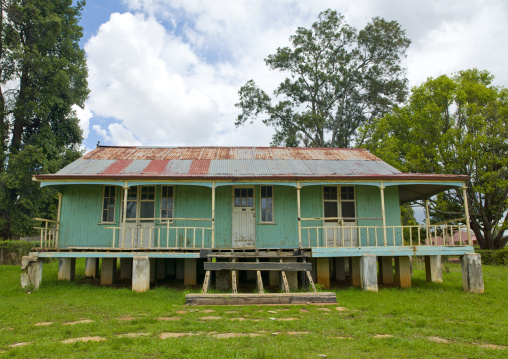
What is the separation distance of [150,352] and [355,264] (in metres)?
11.4

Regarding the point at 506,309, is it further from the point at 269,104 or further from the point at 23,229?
the point at 269,104

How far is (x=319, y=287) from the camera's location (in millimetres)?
14055

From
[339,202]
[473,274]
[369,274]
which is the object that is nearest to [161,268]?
[339,202]

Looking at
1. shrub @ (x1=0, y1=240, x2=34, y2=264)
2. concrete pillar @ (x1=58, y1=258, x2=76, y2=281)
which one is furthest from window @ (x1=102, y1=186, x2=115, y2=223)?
shrub @ (x1=0, y1=240, x2=34, y2=264)

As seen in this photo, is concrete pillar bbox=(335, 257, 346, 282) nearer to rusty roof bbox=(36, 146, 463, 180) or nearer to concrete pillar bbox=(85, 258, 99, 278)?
rusty roof bbox=(36, 146, 463, 180)

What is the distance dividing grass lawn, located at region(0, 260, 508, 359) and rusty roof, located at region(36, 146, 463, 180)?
435cm

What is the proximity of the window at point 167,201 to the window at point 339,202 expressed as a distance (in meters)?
6.02

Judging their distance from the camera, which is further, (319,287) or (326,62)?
(326,62)

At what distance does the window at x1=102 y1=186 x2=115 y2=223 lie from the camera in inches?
650

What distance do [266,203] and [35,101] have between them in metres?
A: 18.6

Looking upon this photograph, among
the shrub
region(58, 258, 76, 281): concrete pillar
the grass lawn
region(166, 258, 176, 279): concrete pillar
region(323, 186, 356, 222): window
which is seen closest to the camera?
the grass lawn

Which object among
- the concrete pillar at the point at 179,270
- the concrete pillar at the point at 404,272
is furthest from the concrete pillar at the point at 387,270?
the concrete pillar at the point at 179,270

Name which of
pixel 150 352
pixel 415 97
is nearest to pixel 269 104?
pixel 415 97

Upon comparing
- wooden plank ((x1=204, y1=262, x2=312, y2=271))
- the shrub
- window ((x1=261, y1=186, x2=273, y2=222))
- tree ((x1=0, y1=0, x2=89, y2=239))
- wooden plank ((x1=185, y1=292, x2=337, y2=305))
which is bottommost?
wooden plank ((x1=185, y1=292, x2=337, y2=305))
